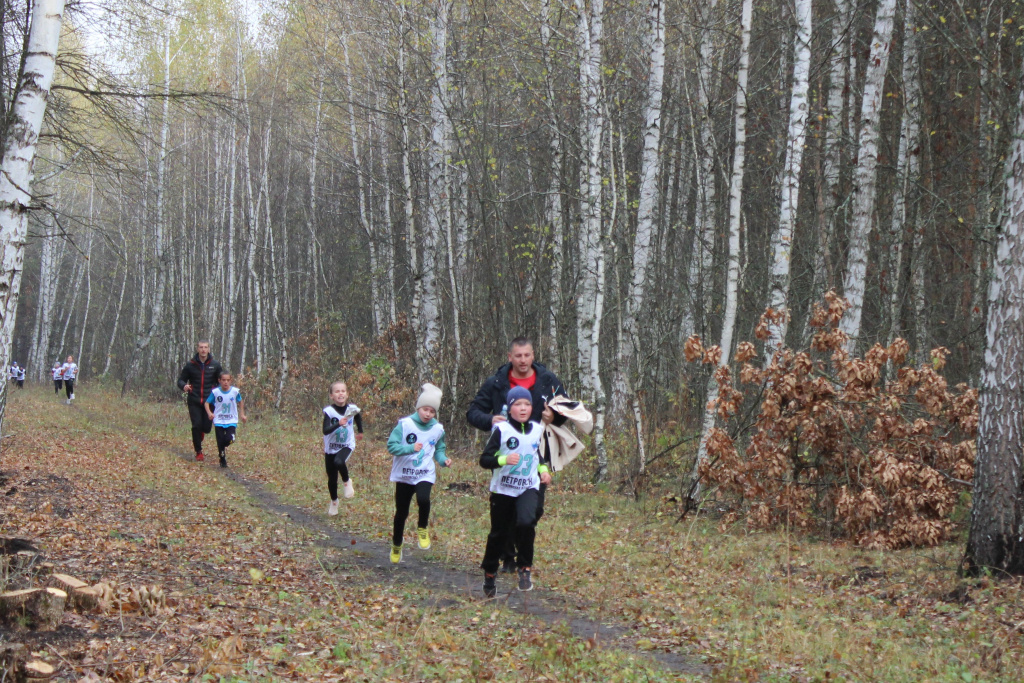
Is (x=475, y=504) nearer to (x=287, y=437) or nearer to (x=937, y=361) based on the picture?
(x=937, y=361)

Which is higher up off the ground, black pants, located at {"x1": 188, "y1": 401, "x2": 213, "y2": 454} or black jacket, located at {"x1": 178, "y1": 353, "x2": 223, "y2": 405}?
black jacket, located at {"x1": 178, "y1": 353, "x2": 223, "y2": 405}

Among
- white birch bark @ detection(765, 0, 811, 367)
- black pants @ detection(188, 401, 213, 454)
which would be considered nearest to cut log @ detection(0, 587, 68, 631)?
white birch bark @ detection(765, 0, 811, 367)

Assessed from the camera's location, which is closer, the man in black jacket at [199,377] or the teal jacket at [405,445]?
the teal jacket at [405,445]

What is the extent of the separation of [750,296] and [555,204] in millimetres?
6921

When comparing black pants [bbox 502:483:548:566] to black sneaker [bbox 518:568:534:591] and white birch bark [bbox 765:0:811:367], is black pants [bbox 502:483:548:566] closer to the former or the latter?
black sneaker [bbox 518:568:534:591]

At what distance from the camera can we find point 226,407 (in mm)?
15102

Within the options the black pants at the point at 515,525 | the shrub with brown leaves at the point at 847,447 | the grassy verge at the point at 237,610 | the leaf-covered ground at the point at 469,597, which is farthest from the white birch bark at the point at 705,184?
the black pants at the point at 515,525

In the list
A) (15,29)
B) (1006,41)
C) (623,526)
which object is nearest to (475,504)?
(623,526)

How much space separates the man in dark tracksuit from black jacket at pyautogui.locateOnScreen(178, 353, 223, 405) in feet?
30.0

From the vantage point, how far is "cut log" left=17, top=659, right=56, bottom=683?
4.30 metres

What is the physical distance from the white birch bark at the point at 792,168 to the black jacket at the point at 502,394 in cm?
403

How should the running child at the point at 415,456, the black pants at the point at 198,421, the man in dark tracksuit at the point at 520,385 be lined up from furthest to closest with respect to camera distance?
1. the black pants at the point at 198,421
2. the running child at the point at 415,456
3. the man in dark tracksuit at the point at 520,385

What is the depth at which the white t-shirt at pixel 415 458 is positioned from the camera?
8328 mm

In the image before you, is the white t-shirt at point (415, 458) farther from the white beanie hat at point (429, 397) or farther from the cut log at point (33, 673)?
the cut log at point (33, 673)
